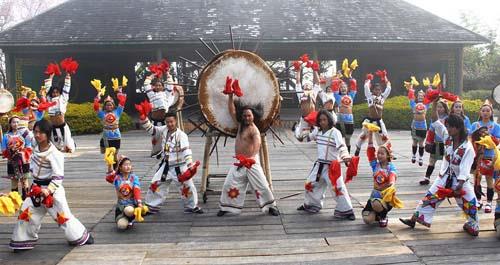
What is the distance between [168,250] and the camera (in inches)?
187

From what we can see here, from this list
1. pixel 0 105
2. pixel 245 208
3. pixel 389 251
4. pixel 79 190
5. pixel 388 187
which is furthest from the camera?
pixel 0 105

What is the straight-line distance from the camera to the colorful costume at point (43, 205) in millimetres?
4699

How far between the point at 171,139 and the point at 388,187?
2.73 meters

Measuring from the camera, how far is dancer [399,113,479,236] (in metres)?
5.05

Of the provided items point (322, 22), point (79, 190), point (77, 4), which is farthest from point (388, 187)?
point (77, 4)

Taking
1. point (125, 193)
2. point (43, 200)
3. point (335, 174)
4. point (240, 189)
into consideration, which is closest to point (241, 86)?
point (240, 189)

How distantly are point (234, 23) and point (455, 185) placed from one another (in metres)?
15.0

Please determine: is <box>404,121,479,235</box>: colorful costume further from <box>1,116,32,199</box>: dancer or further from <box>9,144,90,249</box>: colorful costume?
<box>1,116,32,199</box>: dancer

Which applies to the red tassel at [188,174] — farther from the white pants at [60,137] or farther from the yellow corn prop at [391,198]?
the white pants at [60,137]

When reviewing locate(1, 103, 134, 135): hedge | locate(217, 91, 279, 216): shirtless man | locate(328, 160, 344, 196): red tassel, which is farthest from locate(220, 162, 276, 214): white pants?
locate(1, 103, 134, 135): hedge

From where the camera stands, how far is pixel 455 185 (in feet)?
16.9

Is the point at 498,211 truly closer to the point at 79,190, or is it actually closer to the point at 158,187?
the point at 158,187

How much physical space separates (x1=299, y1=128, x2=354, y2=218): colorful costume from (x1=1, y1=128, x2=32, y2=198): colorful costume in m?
4.07

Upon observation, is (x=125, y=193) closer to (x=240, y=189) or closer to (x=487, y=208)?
(x=240, y=189)
